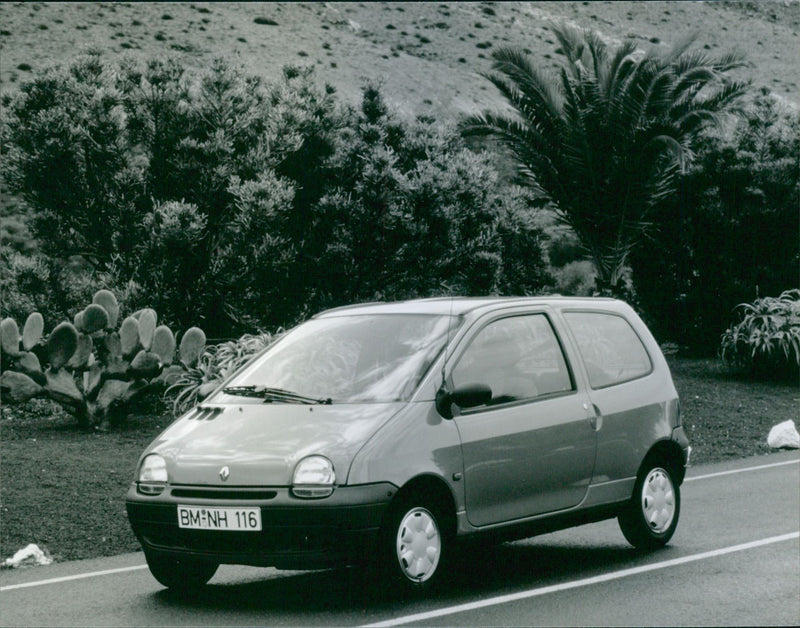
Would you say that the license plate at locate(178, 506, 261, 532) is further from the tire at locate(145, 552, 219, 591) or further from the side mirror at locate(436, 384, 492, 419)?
the side mirror at locate(436, 384, 492, 419)

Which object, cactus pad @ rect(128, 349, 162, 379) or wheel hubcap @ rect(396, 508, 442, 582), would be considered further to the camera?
cactus pad @ rect(128, 349, 162, 379)

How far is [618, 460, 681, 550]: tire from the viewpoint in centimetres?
907

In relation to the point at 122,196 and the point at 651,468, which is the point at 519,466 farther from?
the point at 122,196

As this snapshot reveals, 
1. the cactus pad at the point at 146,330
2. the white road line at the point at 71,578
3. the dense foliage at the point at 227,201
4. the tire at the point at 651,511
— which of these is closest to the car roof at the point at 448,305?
the tire at the point at 651,511

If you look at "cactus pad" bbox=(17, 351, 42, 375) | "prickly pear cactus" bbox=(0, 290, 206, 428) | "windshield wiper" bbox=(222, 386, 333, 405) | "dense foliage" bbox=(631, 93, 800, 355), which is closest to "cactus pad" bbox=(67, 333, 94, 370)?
"prickly pear cactus" bbox=(0, 290, 206, 428)

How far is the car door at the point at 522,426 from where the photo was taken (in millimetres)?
7898

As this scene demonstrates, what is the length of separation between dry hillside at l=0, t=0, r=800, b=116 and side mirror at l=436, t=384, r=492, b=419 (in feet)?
156

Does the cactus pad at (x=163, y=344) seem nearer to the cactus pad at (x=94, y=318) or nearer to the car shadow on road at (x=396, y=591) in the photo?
the cactus pad at (x=94, y=318)

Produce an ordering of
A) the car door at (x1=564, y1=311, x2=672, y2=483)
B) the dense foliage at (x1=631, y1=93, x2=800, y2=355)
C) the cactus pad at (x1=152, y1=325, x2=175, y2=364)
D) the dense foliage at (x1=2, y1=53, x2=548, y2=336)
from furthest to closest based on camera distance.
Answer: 1. the dense foliage at (x1=631, y1=93, x2=800, y2=355)
2. the dense foliage at (x1=2, y1=53, x2=548, y2=336)
3. the cactus pad at (x1=152, y1=325, x2=175, y2=364)
4. the car door at (x1=564, y1=311, x2=672, y2=483)

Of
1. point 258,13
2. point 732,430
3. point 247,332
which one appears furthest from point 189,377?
point 258,13

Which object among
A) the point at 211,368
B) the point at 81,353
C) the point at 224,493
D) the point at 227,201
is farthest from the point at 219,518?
the point at 227,201

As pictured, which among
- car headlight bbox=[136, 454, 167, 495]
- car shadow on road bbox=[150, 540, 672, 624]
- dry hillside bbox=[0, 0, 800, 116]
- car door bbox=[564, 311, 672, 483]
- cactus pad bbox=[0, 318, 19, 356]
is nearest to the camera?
car shadow on road bbox=[150, 540, 672, 624]

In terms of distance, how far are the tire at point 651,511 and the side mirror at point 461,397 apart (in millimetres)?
1822

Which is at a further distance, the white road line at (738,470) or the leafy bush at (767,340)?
the leafy bush at (767,340)
